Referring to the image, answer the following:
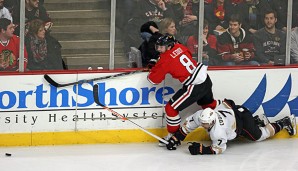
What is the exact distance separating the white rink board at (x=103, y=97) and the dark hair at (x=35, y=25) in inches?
15.9

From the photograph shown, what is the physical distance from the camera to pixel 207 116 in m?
7.49

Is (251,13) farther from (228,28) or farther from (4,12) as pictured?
(4,12)

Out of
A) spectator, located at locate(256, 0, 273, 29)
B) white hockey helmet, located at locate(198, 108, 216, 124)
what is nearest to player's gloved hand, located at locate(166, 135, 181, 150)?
white hockey helmet, located at locate(198, 108, 216, 124)

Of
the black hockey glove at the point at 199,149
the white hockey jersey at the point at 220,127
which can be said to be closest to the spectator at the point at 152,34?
the white hockey jersey at the point at 220,127

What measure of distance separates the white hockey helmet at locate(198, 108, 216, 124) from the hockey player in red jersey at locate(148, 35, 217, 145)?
13.1 inches

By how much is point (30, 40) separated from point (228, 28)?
1778 mm

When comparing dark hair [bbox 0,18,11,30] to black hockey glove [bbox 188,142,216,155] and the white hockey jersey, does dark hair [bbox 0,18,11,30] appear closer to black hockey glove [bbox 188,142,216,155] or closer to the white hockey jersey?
the white hockey jersey

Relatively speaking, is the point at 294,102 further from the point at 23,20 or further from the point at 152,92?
the point at 23,20

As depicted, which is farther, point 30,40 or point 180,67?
point 30,40

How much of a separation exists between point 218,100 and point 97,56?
1.17 m

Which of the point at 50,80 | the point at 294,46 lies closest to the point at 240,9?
the point at 294,46

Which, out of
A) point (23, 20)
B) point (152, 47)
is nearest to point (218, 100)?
point (152, 47)

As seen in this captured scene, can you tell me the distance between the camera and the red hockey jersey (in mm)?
7746

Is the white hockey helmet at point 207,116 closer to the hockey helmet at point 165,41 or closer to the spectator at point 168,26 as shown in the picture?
the hockey helmet at point 165,41
